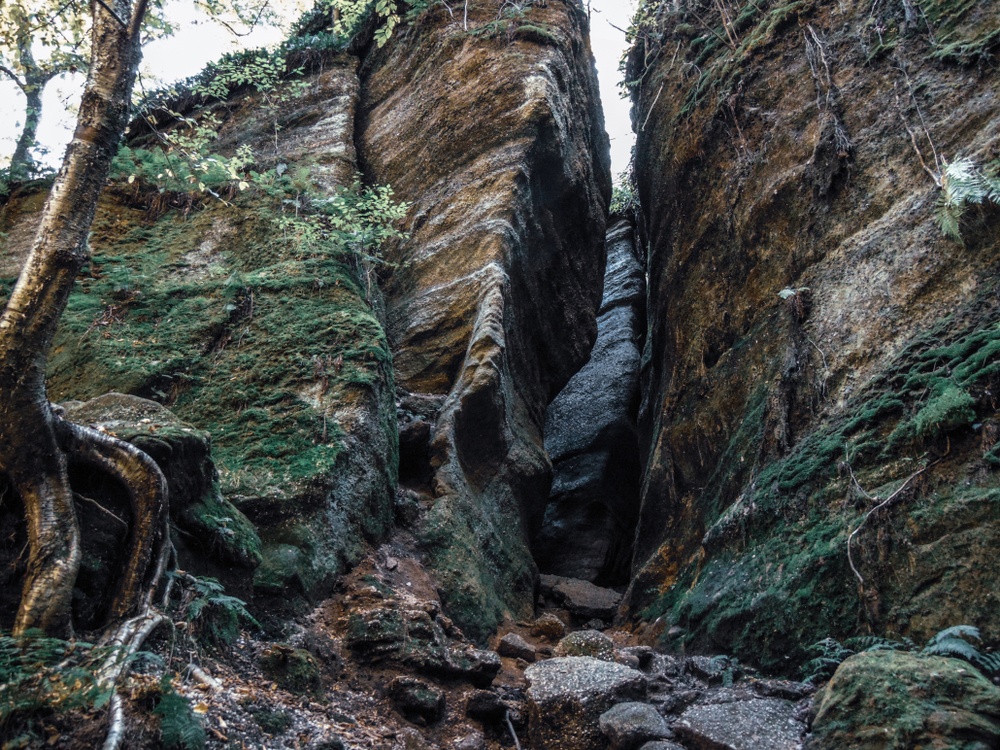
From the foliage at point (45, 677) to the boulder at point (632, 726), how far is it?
10.2 feet

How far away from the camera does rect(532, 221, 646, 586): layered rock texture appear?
13.5 meters

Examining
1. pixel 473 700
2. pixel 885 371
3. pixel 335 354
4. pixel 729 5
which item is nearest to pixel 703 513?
pixel 885 371

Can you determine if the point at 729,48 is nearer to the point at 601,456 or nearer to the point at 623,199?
the point at 601,456

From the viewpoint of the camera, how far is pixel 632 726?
408 centimetres

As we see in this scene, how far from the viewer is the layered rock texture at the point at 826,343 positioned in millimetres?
4703

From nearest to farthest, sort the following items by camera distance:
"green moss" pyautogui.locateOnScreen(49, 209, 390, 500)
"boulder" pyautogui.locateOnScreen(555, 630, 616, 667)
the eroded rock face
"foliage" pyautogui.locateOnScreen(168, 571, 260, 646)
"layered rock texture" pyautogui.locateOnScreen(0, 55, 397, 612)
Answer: "foliage" pyautogui.locateOnScreen(168, 571, 260, 646), "layered rock texture" pyautogui.locateOnScreen(0, 55, 397, 612), "boulder" pyautogui.locateOnScreen(555, 630, 616, 667), "green moss" pyautogui.locateOnScreen(49, 209, 390, 500), the eroded rock face

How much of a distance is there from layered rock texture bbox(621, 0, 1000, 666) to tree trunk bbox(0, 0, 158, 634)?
207 inches

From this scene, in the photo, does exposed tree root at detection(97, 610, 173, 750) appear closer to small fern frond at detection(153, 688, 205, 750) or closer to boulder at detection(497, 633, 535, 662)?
small fern frond at detection(153, 688, 205, 750)

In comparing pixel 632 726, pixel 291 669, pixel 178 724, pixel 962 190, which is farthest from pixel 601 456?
pixel 178 724

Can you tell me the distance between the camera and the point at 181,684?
3129 mm

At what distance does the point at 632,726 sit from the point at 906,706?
1664mm

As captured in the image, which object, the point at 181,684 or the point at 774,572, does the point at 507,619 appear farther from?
the point at 181,684

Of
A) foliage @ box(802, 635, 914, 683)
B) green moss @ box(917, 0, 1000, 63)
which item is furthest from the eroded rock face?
green moss @ box(917, 0, 1000, 63)

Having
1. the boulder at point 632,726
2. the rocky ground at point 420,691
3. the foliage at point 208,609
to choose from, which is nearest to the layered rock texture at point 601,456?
the rocky ground at point 420,691
